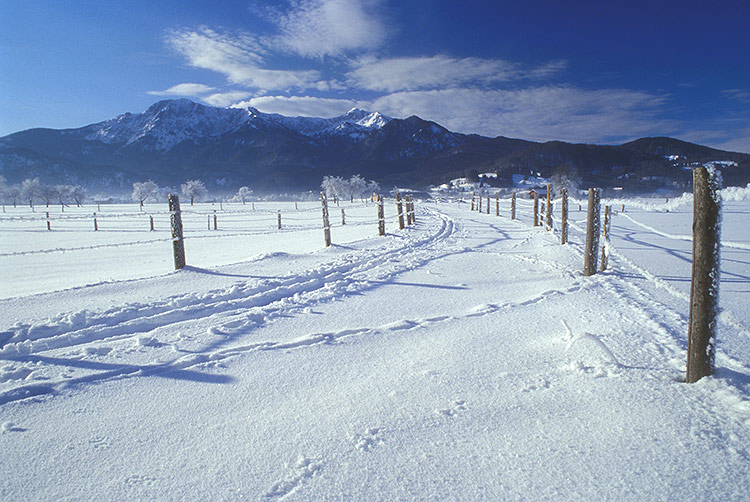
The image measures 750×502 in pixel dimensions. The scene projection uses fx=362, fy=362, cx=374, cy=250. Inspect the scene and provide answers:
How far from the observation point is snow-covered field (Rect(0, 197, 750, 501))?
5.81 feet

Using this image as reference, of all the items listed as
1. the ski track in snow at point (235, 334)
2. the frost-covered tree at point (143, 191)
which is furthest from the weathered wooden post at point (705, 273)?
the frost-covered tree at point (143, 191)

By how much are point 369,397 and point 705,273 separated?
238cm

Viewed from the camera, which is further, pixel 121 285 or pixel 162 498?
pixel 121 285

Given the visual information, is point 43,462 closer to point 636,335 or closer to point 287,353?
point 287,353

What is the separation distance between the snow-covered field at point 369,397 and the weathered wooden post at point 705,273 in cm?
18

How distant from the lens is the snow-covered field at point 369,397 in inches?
69.7

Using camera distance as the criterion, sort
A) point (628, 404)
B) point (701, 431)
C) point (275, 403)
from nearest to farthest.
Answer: point (701, 431)
point (628, 404)
point (275, 403)

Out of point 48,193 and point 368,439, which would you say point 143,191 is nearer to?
point 48,193

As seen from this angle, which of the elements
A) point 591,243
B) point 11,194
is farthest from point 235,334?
point 11,194

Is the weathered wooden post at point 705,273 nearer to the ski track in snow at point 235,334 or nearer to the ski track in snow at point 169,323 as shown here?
the ski track in snow at point 235,334

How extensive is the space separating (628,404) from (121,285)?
6.25 m

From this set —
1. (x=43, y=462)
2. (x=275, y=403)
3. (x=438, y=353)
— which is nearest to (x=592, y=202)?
(x=438, y=353)

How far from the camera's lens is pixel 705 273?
7.83ft

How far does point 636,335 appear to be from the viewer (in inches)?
132
